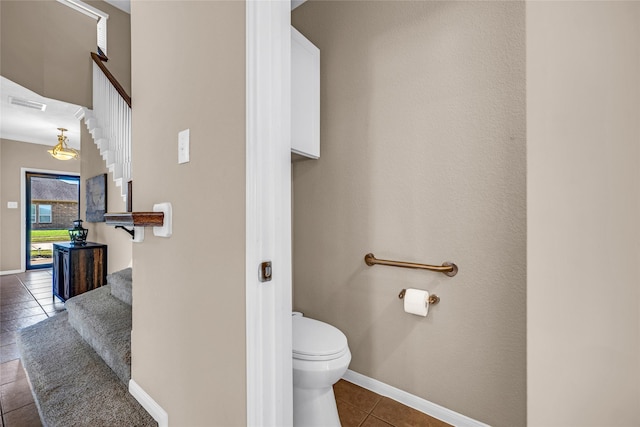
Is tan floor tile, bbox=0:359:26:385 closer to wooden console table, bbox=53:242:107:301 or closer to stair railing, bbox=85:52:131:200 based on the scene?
wooden console table, bbox=53:242:107:301

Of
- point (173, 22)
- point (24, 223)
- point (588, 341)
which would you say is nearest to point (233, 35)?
point (173, 22)

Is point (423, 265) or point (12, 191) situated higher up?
point (12, 191)

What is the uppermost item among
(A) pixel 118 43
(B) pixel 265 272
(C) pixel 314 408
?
(A) pixel 118 43

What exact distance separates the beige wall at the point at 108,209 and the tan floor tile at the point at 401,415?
305cm

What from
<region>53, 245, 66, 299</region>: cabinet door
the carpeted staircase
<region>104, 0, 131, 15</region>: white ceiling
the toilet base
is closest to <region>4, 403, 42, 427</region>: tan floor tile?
the carpeted staircase

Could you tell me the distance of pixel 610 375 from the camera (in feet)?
3.01

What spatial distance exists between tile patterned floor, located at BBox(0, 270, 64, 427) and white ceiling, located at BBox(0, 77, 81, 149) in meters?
2.31

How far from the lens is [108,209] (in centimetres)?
364

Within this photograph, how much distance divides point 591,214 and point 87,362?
2473mm

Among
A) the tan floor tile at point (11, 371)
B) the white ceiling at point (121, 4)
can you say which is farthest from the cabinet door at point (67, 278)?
the white ceiling at point (121, 4)

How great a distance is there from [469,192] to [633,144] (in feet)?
1.84

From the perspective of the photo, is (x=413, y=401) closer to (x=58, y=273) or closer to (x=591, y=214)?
(x=591, y=214)

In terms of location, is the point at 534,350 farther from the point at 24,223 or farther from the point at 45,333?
the point at 24,223

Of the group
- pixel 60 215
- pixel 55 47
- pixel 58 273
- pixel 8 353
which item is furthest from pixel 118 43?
pixel 60 215
